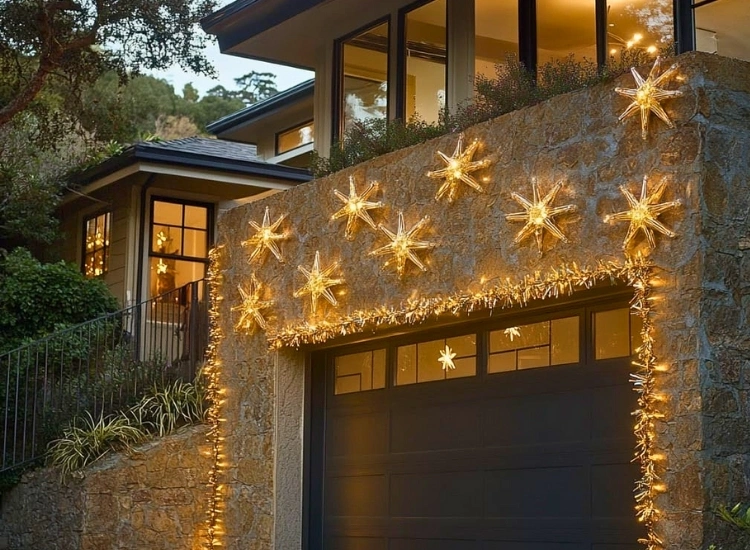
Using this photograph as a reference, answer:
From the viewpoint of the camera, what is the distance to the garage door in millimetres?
8047

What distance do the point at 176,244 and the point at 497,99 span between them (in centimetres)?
981

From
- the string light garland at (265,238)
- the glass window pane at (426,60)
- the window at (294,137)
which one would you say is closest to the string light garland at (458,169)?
the string light garland at (265,238)

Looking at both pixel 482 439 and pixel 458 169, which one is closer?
pixel 458 169

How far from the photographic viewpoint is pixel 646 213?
24.0 feet

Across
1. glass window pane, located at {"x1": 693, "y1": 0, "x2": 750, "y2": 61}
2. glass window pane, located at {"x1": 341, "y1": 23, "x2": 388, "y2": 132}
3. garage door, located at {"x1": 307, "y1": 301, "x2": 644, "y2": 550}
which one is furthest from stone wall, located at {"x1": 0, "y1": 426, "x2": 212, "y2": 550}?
glass window pane, located at {"x1": 693, "y1": 0, "x2": 750, "y2": 61}

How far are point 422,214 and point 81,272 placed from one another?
11.0 meters

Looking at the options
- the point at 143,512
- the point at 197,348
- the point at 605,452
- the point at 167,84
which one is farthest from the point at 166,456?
the point at 167,84

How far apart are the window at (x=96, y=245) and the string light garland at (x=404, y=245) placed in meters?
10.1

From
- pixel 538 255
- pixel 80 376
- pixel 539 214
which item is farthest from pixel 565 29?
pixel 80 376

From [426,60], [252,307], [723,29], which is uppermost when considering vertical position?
[426,60]

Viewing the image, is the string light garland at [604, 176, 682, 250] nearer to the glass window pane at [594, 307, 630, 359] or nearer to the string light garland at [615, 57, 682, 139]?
the string light garland at [615, 57, 682, 139]

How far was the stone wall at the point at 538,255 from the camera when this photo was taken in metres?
6.95

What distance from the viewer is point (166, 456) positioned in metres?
12.0

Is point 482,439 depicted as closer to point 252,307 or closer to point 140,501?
point 252,307
